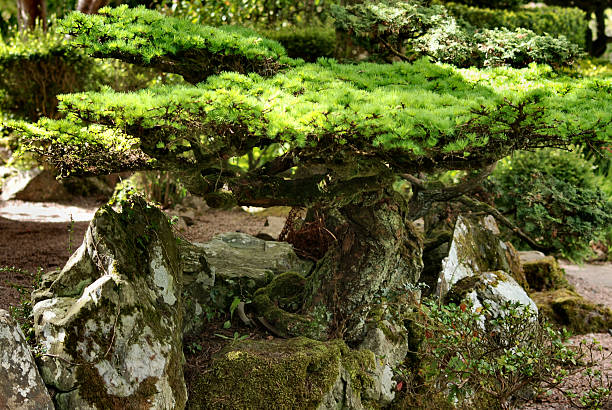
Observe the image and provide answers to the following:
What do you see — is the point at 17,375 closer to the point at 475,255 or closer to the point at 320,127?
the point at 320,127

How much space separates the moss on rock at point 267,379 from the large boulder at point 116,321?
0.66 ft

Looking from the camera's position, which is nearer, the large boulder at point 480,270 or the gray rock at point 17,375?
the gray rock at point 17,375

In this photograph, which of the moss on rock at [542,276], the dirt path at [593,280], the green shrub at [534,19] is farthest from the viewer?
the green shrub at [534,19]

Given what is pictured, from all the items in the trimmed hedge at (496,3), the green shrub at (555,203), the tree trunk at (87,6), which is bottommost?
the green shrub at (555,203)

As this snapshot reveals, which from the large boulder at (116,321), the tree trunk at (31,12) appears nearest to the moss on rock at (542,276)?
the large boulder at (116,321)

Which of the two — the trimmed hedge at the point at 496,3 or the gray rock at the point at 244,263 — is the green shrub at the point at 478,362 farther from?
the trimmed hedge at the point at 496,3

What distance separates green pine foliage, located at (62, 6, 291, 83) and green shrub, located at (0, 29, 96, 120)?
521 cm

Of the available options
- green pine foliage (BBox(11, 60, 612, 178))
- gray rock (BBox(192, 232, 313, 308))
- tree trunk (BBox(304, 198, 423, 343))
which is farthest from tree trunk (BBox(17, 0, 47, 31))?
tree trunk (BBox(304, 198, 423, 343))

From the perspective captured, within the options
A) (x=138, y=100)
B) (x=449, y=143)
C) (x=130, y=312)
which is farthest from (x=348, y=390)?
(x=138, y=100)

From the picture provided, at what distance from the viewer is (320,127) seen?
2.66m

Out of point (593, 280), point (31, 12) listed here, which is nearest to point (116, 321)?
point (593, 280)

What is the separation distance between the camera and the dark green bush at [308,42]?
8.07m

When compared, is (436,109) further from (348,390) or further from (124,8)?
(124,8)

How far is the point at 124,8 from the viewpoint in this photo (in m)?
3.35
